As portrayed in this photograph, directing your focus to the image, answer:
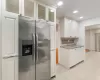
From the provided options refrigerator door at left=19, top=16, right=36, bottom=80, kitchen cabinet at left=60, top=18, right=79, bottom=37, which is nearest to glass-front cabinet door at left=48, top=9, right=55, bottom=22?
refrigerator door at left=19, top=16, right=36, bottom=80

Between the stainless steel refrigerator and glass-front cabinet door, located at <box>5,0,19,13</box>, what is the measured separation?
0.76ft

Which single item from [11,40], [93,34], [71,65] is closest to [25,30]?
[11,40]

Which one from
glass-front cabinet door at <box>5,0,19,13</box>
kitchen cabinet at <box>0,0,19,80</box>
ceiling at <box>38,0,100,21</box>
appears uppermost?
ceiling at <box>38,0,100,21</box>

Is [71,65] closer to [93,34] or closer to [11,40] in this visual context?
[11,40]

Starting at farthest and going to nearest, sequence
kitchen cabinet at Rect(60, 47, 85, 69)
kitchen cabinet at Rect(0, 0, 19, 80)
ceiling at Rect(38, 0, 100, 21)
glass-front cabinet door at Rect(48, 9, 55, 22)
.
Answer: kitchen cabinet at Rect(60, 47, 85, 69), glass-front cabinet door at Rect(48, 9, 55, 22), ceiling at Rect(38, 0, 100, 21), kitchen cabinet at Rect(0, 0, 19, 80)

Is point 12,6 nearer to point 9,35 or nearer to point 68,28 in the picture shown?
point 9,35

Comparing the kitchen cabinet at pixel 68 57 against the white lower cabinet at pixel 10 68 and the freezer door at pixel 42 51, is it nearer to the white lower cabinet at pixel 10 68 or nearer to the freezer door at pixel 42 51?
the freezer door at pixel 42 51

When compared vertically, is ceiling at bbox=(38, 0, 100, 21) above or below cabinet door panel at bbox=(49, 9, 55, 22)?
above

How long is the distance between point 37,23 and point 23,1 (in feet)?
2.10

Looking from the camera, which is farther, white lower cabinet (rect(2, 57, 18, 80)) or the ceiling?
the ceiling

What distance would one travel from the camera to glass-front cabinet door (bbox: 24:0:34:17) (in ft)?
6.63

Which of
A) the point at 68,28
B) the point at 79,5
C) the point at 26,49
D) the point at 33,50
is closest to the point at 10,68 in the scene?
the point at 26,49

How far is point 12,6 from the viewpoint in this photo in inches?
70.9

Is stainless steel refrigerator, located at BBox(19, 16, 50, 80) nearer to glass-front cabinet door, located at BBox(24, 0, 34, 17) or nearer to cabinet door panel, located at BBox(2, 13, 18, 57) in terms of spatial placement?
cabinet door panel, located at BBox(2, 13, 18, 57)
